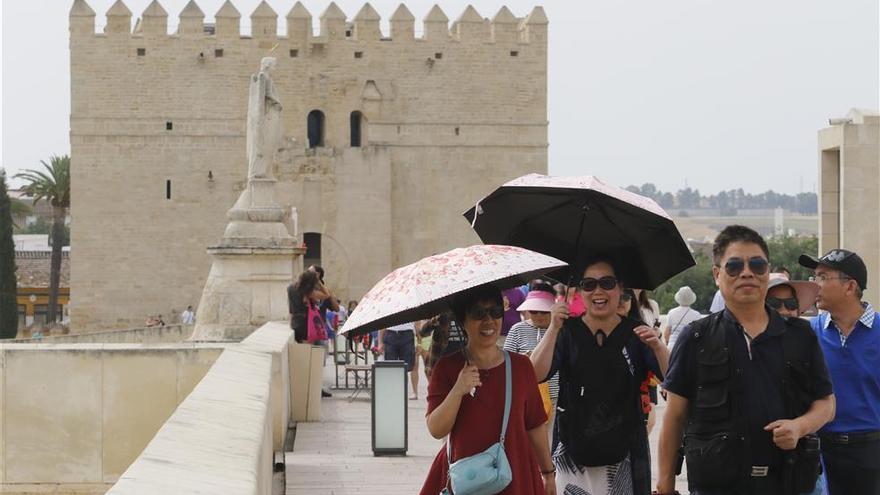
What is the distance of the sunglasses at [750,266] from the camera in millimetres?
4324

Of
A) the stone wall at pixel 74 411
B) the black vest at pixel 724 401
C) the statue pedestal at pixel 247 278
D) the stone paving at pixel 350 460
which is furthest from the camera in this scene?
the statue pedestal at pixel 247 278

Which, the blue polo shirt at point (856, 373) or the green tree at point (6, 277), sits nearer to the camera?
the blue polo shirt at point (856, 373)

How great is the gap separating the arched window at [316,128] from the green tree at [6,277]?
9772mm

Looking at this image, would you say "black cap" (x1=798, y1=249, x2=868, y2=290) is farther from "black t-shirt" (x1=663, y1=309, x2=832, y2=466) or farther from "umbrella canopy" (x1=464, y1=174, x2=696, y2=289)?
"black t-shirt" (x1=663, y1=309, x2=832, y2=466)

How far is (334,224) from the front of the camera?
44.8m

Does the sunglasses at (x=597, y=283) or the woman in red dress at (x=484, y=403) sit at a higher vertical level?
the sunglasses at (x=597, y=283)

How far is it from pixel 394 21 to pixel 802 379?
42.2m

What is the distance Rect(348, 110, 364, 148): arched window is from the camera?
46688 mm

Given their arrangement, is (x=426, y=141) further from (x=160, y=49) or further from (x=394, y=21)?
(x=160, y=49)

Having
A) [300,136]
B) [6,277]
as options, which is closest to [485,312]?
[6,277]

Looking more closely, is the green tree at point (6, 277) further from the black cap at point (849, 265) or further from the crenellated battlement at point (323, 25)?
the black cap at point (849, 265)

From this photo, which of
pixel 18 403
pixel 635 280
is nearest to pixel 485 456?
pixel 635 280

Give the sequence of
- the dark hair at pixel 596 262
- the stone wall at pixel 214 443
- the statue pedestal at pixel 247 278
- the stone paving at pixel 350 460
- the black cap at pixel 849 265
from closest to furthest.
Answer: the stone wall at pixel 214 443
the dark hair at pixel 596 262
the black cap at pixel 849 265
the stone paving at pixel 350 460
the statue pedestal at pixel 247 278

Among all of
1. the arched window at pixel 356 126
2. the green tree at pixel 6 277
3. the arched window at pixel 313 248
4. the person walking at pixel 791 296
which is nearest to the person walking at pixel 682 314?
the person walking at pixel 791 296
